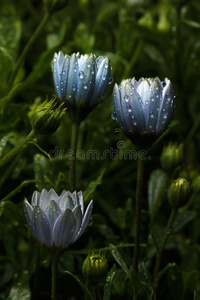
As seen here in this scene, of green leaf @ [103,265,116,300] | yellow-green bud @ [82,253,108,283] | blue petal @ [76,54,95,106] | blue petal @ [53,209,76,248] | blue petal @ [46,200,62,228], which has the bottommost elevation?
green leaf @ [103,265,116,300]

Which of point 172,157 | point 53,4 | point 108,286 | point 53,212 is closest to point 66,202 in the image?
point 53,212

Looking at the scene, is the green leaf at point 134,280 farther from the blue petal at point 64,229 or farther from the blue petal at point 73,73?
the blue petal at point 73,73

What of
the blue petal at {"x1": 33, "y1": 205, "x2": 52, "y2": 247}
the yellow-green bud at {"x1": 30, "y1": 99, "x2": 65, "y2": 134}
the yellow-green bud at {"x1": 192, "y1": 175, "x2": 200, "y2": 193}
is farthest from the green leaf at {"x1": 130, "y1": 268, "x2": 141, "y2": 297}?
the yellow-green bud at {"x1": 192, "y1": 175, "x2": 200, "y2": 193}

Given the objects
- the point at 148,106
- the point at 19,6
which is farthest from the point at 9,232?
the point at 19,6

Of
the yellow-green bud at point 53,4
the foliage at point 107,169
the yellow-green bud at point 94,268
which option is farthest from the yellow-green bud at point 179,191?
the yellow-green bud at point 53,4

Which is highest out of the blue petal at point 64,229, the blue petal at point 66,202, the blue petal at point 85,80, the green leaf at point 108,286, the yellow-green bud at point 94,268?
the blue petal at point 85,80

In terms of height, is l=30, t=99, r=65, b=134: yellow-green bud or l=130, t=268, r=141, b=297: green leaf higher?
l=30, t=99, r=65, b=134: yellow-green bud

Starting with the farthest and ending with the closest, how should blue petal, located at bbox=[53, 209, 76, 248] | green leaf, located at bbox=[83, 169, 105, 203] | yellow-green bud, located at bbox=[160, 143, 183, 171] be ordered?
1. yellow-green bud, located at bbox=[160, 143, 183, 171]
2. green leaf, located at bbox=[83, 169, 105, 203]
3. blue petal, located at bbox=[53, 209, 76, 248]

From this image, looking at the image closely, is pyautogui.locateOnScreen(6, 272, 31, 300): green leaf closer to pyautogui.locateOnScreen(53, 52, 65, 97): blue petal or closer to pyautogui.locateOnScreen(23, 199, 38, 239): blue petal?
pyautogui.locateOnScreen(23, 199, 38, 239): blue petal
